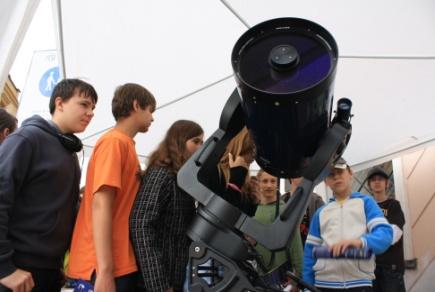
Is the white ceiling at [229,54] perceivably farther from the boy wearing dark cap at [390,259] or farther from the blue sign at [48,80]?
the boy wearing dark cap at [390,259]

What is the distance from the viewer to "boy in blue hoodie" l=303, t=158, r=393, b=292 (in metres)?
1.68

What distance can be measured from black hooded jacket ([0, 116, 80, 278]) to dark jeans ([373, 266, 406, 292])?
6.40 feet

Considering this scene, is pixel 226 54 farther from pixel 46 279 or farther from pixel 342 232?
pixel 46 279

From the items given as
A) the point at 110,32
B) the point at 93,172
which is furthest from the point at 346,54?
the point at 93,172

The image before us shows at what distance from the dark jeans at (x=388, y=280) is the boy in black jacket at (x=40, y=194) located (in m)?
1.92

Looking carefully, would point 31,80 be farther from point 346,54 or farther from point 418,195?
point 418,195

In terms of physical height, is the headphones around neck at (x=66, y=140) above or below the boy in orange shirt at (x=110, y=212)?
above

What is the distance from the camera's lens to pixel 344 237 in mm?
1688

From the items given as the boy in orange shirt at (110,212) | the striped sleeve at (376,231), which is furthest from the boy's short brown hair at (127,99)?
the striped sleeve at (376,231)

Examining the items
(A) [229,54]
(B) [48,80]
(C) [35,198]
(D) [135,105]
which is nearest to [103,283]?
(C) [35,198]

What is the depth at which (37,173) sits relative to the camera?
1.27 metres

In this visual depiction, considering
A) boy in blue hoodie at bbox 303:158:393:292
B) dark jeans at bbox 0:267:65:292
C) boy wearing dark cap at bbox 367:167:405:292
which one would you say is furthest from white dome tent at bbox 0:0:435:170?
dark jeans at bbox 0:267:65:292

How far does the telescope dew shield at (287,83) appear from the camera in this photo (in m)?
0.77

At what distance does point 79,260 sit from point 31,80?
4436 millimetres
